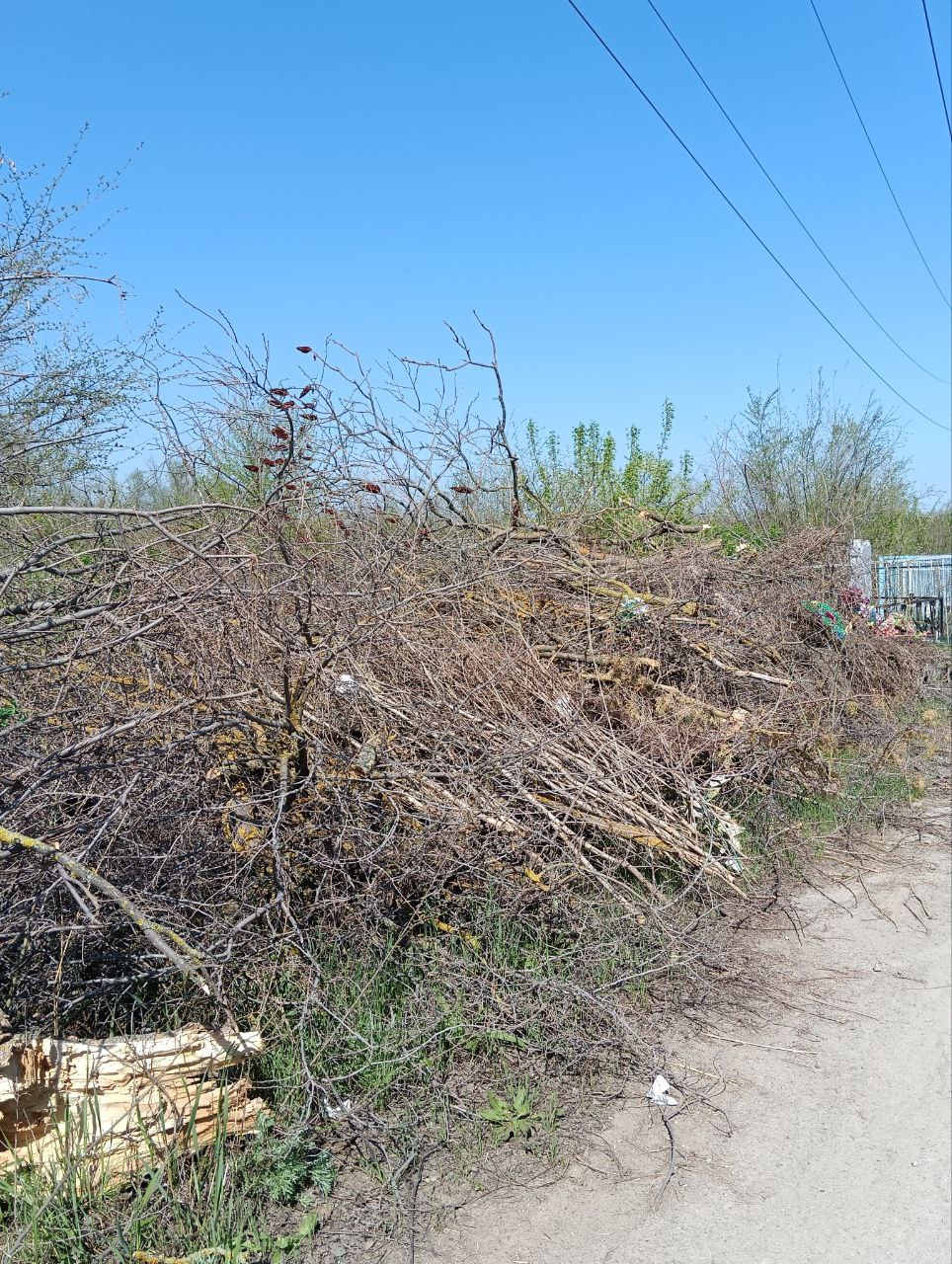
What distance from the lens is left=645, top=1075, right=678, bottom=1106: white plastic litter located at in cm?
326

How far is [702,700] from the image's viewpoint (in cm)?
609

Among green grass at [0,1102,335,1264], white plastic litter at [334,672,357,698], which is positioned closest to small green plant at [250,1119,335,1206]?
green grass at [0,1102,335,1264]

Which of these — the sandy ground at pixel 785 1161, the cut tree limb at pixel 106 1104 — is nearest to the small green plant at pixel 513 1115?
the sandy ground at pixel 785 1161

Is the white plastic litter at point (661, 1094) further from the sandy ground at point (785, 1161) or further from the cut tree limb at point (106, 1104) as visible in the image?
the cut tree limb at point (106, 1104)

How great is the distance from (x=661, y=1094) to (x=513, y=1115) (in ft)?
1.76

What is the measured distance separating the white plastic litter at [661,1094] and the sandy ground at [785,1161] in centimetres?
5

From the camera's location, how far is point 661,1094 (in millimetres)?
3287

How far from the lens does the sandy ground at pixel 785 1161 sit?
103 inches

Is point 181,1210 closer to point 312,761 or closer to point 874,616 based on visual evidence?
point 312,761

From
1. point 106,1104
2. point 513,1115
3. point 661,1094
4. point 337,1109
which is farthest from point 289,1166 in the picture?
point 661,1094

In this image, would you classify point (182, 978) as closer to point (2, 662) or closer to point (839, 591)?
point (2, 662)

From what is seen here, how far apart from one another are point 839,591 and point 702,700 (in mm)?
3196

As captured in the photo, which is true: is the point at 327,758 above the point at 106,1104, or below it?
above

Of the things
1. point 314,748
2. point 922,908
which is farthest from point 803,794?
point 314,748
